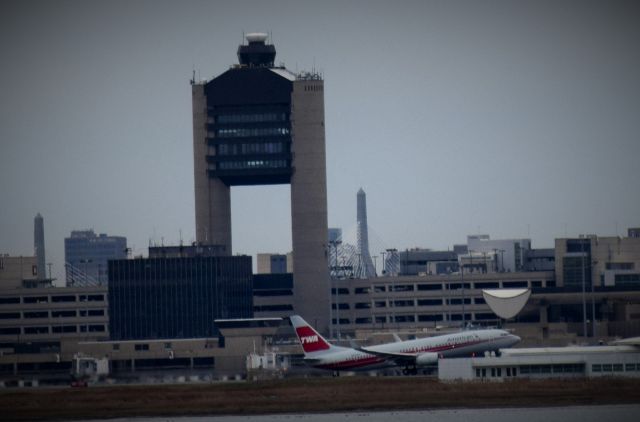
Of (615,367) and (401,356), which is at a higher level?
(401,356)

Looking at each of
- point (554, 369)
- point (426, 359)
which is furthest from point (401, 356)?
point (554, 369)

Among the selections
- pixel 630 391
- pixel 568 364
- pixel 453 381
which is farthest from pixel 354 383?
pixel 630 391

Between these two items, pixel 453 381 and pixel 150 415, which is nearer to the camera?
pixel 150 415

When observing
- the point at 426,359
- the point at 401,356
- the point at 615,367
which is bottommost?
the point at 615,367

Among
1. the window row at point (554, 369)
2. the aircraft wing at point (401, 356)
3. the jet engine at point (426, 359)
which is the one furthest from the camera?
the aircraft wing at point (401, 356)

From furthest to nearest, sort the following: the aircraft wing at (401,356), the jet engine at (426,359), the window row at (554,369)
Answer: the aircraft wing at (401,356) → the jet engine at (426,359) → the window row at (554,369)

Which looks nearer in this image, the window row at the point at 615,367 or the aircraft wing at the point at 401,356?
the window row at the point at 615,367

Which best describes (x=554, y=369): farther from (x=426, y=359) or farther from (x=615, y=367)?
(x=426, y=359)

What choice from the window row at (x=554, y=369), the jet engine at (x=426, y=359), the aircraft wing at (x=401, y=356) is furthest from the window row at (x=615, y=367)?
the aircraft wing at (x=401, y=356)

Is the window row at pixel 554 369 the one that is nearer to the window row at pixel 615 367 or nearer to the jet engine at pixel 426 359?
the window row at pixel 615 367

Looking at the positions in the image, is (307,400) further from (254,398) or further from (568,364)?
(568,364)

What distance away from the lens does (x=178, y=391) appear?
17738 cm

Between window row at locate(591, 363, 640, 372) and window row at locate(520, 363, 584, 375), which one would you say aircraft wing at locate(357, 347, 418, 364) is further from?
window row at locate(591, 363, 640, 372)

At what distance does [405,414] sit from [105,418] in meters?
28.6
